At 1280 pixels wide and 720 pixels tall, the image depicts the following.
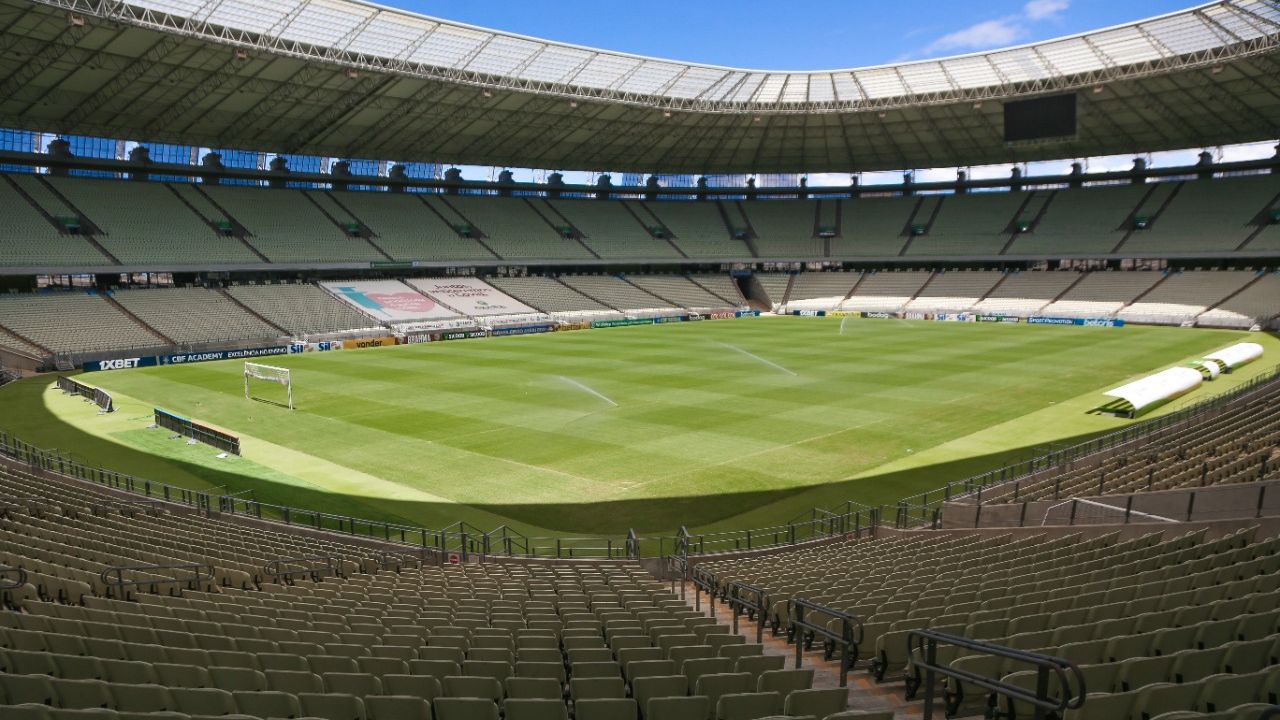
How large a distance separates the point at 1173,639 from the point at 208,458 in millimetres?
29221

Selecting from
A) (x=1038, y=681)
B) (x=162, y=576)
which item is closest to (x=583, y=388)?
(x=162, y=576)

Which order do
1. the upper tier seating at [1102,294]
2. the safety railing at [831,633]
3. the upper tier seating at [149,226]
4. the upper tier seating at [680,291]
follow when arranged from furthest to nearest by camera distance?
the upper tier seating at [680,291]
the upper tier seating at [1102,294]
the upper tier seating at [149,226]
the safety railing at [831,633]

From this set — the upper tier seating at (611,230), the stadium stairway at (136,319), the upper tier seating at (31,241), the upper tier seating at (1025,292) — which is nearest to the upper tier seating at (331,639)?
the stadium stairway at (136,319)

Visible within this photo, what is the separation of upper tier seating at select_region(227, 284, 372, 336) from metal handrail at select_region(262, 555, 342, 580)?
176ft

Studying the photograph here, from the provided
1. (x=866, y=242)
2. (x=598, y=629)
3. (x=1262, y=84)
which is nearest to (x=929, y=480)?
(x=598, y=629)

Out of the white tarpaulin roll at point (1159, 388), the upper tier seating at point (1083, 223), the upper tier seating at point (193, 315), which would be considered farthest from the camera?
the upper tier seating at point (1083, 223)

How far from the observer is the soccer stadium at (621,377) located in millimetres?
7434

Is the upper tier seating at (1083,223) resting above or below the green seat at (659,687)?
above

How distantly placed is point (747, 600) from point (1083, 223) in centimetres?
9507

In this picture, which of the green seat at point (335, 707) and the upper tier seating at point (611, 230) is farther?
the upper tier seating at point (611, 230)

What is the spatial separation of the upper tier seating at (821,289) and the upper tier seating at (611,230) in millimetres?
17110

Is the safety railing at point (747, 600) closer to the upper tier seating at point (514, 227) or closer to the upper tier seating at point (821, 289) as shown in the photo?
the upper tier seating at point (514, 227)

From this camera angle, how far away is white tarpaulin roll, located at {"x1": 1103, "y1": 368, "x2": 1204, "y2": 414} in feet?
104

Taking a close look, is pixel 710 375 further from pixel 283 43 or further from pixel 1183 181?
pixel 1183 181
